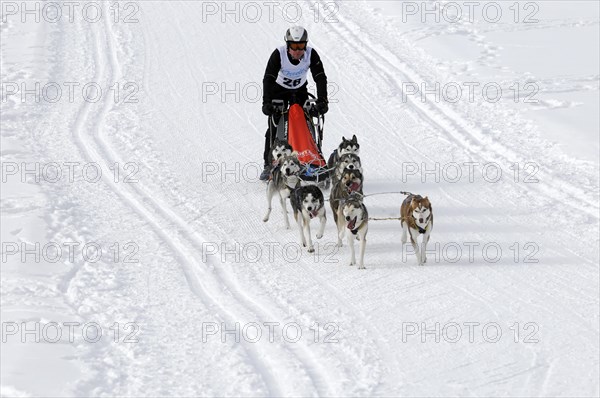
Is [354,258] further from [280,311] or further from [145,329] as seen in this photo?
[145,329]

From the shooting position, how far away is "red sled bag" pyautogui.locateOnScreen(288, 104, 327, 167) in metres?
10.3

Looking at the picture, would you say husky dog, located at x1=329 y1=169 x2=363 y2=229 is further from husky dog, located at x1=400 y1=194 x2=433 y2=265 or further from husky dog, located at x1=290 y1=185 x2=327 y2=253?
husky dog, located at x1=400 y1=194 x2=433 y2=265

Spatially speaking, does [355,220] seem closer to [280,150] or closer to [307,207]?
[307,207]

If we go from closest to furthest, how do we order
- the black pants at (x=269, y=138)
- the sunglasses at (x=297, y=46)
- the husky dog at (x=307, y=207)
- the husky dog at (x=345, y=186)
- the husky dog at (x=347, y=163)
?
1. the husky dog at (x=307, y=207)
2. the husky dog at (x=345, y=186)
3. the husky dog at (x=347, y=163)
4. the sunglasses at (x=297, y=46)
5. the black pants at (x=269, y=138)

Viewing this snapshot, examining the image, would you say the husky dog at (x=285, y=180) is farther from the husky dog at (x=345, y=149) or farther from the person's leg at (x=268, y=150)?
the person's leg at (x=268, y=150)

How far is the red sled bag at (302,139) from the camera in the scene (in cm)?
1028

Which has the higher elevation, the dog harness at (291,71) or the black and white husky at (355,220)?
the dog harness at (291,71)

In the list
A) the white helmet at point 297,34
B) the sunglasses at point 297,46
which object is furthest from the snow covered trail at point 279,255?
the white helmet at point 297,34

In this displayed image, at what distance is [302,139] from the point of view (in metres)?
10.4

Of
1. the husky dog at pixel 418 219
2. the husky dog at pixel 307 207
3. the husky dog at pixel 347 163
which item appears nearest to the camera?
the husky dog at pixel 418 219

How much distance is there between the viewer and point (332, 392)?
21.7 feet

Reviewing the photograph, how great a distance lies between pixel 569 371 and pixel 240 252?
342cm

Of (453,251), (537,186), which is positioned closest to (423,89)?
(537,186)

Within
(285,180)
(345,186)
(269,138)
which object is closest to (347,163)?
(345,186)
